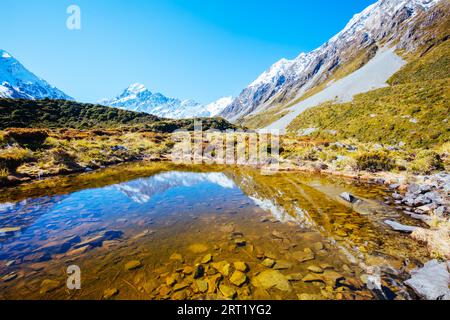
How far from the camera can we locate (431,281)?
421cm

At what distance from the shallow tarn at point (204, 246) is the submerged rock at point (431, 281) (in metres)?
0.20

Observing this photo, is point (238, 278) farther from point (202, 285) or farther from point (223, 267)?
point (202, 285)

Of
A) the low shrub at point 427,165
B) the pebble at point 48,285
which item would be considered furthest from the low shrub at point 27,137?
the low shrub at point 427,165

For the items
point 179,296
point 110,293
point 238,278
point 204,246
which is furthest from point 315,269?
point 110,293

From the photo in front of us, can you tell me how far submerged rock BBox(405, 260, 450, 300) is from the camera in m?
3.87

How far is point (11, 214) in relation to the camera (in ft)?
27.3

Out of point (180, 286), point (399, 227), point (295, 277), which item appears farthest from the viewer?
point (399, 227)

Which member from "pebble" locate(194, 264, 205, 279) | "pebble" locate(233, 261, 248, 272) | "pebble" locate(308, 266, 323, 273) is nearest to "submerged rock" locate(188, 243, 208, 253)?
"pebble" locate(194, 264, 205, 279)

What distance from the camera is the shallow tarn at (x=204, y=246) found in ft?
14.4

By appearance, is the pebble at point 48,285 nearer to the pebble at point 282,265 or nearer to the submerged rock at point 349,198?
the pebble at point 282,265

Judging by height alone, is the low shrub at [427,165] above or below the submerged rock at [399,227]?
above

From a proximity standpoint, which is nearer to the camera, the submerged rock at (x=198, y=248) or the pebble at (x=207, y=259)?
the pebble at (x=207, y=259)

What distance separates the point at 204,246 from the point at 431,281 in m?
5.08

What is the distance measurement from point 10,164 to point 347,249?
21301 mm
